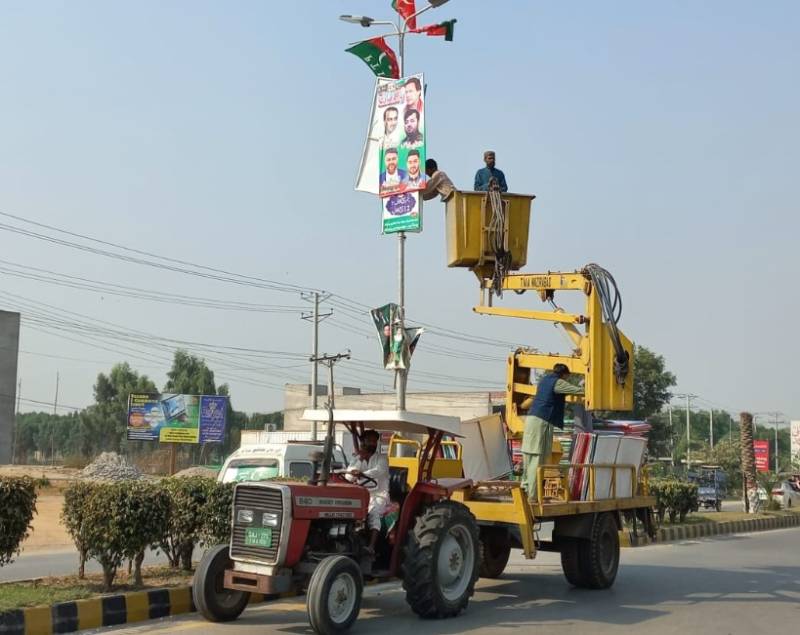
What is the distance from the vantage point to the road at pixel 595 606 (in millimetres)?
8492

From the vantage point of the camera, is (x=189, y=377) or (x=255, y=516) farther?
(x=189, y=377)

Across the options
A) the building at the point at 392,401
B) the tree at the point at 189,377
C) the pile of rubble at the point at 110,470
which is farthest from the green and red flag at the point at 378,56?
the tree at the point at 189,377

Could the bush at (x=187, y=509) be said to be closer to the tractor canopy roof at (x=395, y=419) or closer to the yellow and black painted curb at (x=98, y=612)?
the yellow and black painted curb at (x=98, y=612)

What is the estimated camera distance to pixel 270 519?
808cm

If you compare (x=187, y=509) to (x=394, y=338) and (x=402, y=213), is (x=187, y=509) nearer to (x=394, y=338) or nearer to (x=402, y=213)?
(x=394, y=338)

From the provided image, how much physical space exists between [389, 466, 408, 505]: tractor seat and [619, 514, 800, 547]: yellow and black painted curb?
8.11 m

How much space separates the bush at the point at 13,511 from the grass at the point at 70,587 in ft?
1.46

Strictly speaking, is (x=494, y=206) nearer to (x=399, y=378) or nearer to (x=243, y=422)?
(x=399, y=378)

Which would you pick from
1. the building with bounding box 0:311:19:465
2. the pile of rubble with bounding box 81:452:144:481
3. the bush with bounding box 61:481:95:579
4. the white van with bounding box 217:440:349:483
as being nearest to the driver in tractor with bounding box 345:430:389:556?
the bush with bounding box 61:481:95:579

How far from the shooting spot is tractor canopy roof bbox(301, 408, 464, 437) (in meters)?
8.90

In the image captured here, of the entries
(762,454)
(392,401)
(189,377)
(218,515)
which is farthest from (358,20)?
(189,377)

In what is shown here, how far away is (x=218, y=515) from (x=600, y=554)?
4628mm

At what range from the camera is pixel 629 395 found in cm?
1223

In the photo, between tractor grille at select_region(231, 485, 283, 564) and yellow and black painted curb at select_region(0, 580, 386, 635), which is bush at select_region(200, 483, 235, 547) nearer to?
yellow and black painted curb at select_region(0, 580, 386, 635)
